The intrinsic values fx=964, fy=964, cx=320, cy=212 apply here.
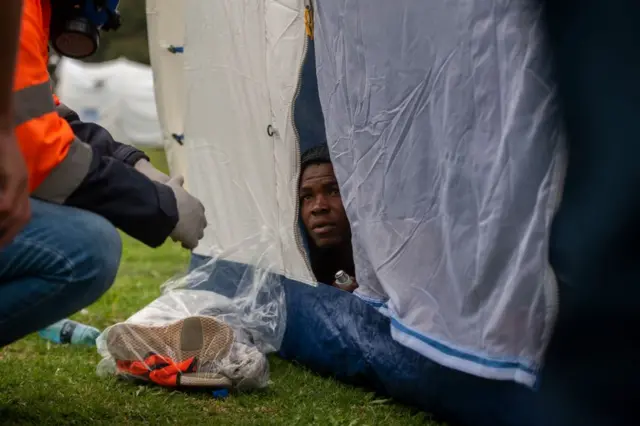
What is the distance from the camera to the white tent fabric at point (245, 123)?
265cm

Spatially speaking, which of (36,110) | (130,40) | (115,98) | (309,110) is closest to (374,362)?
(309,110)

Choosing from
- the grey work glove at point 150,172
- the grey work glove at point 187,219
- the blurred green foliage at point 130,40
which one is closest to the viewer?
the grey work glove at point 187,219

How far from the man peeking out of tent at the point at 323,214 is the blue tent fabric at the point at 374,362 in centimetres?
8

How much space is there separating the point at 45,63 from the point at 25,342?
1504 millimetres

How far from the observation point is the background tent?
169 centimetres

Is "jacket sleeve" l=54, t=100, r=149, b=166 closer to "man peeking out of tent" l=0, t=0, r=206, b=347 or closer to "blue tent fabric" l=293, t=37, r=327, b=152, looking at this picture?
"man peeking out of tent" l=0, t=0, r=206, b=347

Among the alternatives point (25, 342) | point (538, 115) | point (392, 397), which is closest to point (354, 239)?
point (392, 397)

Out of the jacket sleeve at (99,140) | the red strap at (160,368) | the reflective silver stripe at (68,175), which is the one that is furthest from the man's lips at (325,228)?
the reflective silver stripe at (68,175)

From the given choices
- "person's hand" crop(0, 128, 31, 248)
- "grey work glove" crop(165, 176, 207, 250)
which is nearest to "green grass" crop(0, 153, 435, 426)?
"grey work glove" crop(165, 176, 207, 250)

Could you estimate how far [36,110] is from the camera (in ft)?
5.48

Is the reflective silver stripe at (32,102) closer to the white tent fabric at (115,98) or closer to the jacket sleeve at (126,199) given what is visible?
the jacket sleeve at (126,199)

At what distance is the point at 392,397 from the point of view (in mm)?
2346

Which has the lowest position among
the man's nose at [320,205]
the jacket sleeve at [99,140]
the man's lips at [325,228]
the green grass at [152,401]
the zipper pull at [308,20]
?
the green grass at [152,401]

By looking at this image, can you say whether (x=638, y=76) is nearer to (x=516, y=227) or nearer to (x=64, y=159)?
(x=516, y=227)
